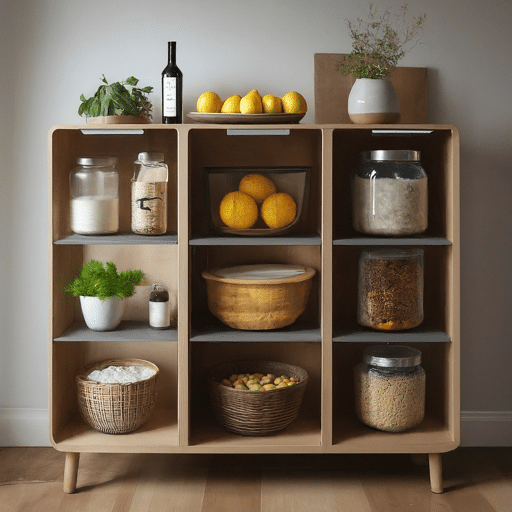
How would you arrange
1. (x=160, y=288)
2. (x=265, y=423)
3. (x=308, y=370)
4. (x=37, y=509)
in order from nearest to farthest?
1. (x=37, y=509)
2. (x=265, y=423)
3. (x=160, y=288)
4. (x=308, y=370)

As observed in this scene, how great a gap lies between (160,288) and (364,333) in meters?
0.86

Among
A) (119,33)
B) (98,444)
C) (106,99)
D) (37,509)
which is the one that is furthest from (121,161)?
(37,509)

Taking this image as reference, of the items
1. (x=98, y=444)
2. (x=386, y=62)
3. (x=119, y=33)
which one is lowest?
(x=98, y=444)

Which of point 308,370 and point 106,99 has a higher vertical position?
point 106,99

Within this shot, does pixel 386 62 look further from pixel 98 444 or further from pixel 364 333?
pixel 98 444

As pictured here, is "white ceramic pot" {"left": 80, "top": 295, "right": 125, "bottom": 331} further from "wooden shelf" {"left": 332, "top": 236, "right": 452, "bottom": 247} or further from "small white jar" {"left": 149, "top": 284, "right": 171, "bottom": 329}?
"wooden shelf" {"left": 332, "top": 236, "right": 452, "bottom": 247}

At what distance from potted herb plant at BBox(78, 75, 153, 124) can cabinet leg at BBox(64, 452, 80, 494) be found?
4.21 feet

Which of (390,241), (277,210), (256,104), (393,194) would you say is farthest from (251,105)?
(390,241)

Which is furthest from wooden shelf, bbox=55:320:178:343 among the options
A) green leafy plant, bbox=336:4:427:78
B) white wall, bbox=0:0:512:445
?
green leafy plant, bbox=336:4:427:78

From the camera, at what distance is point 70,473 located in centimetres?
225

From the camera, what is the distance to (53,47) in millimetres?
2543

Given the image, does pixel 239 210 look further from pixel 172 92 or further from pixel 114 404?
pixel 114 404

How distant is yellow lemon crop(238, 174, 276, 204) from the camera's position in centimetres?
226

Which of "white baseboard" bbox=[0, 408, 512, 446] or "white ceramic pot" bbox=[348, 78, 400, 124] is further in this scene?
"white baseboard" bbox=[0, 408, 512, 446]
